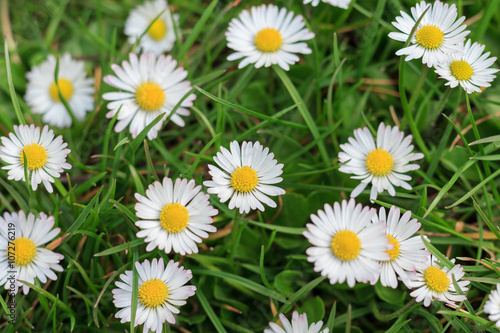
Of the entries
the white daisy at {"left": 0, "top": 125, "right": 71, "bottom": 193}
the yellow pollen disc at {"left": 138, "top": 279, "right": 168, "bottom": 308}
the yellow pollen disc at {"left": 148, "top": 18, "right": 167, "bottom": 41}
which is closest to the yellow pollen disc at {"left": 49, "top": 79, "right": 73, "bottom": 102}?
the yellow pollen disc at {"left": 148, "top": 18, "right": 167, "bottom": 41}

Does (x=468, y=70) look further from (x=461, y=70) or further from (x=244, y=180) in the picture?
(x=244, y=180)

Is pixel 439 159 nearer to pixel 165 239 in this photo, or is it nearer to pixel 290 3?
pixel 290 3

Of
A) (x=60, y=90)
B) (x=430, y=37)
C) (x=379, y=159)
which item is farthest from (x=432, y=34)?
(x=60, y=90)

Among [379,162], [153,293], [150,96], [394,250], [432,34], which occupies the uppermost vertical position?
[432,34]

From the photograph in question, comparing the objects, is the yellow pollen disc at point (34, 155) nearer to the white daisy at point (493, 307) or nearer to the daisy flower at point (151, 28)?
the daisy flower at point (151, 28)

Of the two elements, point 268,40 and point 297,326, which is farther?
point 268,40

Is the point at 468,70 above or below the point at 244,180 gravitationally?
above
